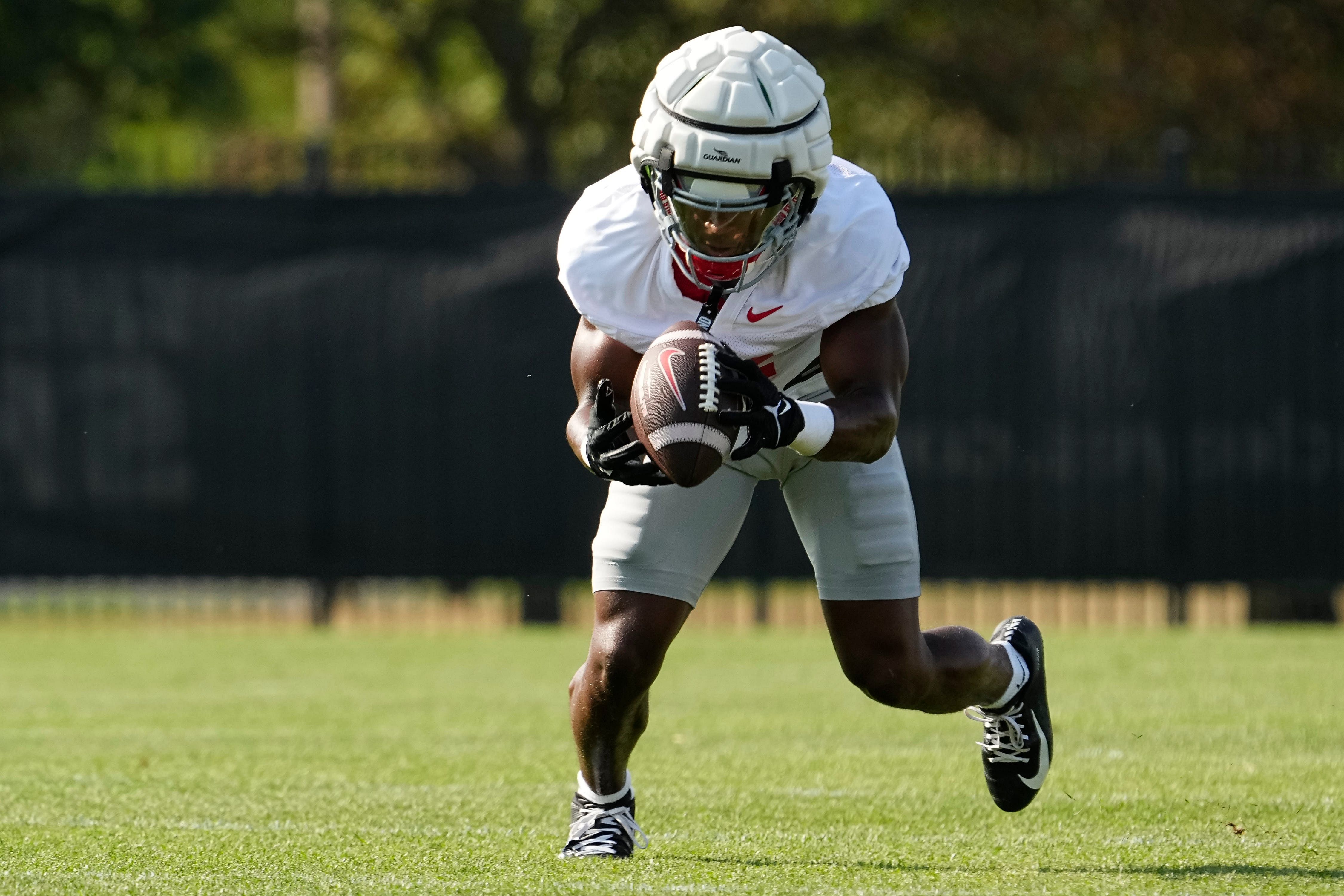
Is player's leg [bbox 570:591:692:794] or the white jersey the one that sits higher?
the white jersey

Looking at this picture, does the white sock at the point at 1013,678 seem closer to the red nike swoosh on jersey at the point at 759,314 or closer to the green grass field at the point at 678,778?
the green grass field at the point at 678,778

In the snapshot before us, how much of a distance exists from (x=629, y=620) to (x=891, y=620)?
633mm

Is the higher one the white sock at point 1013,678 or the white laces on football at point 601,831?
the white sock at point 1013,678

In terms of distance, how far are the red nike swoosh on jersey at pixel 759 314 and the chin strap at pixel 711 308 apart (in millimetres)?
92

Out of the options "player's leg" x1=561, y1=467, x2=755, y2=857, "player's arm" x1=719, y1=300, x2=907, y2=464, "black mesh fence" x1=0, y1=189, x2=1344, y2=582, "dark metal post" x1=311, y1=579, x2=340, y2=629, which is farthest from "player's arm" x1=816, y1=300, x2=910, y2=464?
"dark metal post" x1=311, y1=579, x2=340, y2=629

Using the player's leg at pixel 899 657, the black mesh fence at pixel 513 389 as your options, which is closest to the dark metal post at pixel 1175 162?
the black mesh fence at pixel 513 389

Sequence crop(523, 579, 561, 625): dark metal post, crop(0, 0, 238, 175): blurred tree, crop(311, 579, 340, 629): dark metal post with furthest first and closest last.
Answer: crop(0, 0, 238, 175): blurred tree → crop(523, 579, 561, 625): dark metal post → crop(311, 579, 340, 629): dark metal post

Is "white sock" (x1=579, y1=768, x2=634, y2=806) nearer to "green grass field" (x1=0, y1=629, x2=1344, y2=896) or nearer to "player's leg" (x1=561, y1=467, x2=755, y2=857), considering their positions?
"player's leg" (x1=561, y1=467, x2=755, y2=857)

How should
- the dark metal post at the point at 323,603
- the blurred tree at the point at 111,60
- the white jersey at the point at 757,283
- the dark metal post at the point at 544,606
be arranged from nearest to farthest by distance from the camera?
1. the white jersey at the point at 757,283
2. the dark metal post at the point at 323,603
3. the dark metal post at the point at 544,606
4. the blurred tree at the point at 111,60

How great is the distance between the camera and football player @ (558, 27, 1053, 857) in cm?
389

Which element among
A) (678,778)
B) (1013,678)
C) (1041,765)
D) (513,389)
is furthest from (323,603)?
(1041,765)

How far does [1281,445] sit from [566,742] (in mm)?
4562

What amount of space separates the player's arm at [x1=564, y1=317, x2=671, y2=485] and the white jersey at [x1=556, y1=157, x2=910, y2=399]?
0.06 meters

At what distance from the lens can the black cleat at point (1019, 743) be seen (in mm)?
4566
